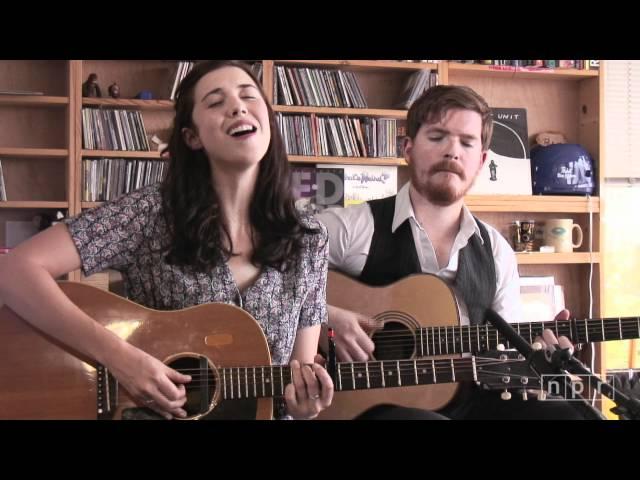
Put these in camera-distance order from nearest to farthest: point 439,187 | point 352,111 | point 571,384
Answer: point 571,384
point 439,187
point 352,111

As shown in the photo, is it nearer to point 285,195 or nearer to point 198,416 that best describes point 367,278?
point 285,195

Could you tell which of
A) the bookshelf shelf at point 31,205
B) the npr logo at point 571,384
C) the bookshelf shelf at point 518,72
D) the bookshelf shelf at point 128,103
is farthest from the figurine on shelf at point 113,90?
the npr logo at point 571,384

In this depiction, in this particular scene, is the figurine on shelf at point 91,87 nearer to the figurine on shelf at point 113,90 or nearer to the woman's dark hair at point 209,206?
the figurine on shelf at point 113,90

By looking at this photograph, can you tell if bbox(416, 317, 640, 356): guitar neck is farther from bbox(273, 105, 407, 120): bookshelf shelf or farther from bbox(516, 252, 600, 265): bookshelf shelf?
bbox(273, 105, 407, 120): bookshelf shelf

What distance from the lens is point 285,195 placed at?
1611 mm

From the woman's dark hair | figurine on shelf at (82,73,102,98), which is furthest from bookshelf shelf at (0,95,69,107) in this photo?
the woman's dark hair

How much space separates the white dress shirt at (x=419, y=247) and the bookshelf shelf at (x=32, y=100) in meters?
0.79

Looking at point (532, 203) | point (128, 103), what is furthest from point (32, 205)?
point (532, 203)

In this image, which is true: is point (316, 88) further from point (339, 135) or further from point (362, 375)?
point (362, 375)

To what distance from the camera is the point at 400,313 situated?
1749mm

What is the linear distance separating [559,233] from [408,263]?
553 mm

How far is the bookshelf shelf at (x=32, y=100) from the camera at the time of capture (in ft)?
6.19

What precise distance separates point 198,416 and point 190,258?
0.33 m

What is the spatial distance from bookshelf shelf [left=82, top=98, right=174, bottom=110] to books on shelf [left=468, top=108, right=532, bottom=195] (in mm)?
900
